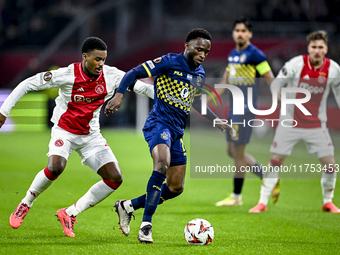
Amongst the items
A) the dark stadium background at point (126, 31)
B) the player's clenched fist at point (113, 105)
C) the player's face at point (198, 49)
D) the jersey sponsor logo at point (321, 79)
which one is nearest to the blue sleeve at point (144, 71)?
the player's clenched fist at point (113, 105)

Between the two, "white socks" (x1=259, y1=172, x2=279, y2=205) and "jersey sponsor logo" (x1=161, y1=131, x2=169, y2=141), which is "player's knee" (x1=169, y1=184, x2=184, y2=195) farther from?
"white socks" (x1=259, y1=172, x2=279, y2=205)

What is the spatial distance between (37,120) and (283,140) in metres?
16.9

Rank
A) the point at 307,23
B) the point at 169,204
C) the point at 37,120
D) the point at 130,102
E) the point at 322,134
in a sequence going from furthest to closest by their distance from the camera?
the point at 130,102, the point at 307,23, the point at 37,120, the point at 169,204, the point at 322,134

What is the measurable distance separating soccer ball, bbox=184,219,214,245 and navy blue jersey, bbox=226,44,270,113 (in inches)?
124

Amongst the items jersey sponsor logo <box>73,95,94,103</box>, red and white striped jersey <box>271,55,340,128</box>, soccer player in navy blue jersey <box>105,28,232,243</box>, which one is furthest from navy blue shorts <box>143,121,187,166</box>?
red and white striped jersey <box>271,55,340,128</box>

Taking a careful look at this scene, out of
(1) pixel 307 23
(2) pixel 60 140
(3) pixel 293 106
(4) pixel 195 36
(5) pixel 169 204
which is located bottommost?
(5) pixel 169 204

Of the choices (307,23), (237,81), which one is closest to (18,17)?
(307,23)

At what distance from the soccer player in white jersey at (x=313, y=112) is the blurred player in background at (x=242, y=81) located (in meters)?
0.45

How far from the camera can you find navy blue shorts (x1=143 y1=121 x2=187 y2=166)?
189 inches

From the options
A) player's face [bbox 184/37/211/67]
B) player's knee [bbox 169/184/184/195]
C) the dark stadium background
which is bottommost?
player's knee [bbox 169/184/184/195]

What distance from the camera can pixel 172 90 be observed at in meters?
5.04

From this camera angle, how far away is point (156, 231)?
5.30 meters

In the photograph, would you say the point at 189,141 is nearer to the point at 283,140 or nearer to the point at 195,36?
the point at 283,140

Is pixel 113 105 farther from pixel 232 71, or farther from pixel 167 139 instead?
pixel 232 71
